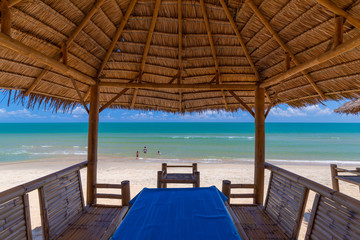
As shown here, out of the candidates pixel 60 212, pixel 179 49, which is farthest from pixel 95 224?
pixel 179 49

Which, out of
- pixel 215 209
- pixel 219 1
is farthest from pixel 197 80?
pixel 215 209

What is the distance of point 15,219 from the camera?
162 centimetres

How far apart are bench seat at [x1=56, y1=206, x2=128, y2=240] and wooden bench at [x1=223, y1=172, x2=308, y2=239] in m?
1.13

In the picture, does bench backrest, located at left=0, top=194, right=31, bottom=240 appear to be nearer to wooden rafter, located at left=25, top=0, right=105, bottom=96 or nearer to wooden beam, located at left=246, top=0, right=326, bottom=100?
wooden rafter, located at left=25, top=0, right=105, bottom=96

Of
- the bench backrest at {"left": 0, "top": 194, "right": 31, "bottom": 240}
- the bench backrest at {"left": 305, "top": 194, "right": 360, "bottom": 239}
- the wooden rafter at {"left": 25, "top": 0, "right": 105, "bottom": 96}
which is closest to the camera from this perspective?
the bench backrest at {"left": 305, "top": 194, "right": 360, "bottom": 239}

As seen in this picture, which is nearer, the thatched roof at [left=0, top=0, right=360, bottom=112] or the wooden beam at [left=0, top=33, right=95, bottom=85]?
the wooden beam at [left=0, top=33, right=95, bottom=85]

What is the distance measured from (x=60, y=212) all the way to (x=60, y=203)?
0.09 meters

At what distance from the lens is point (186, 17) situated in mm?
3162

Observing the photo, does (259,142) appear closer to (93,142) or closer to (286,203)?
(286,203)

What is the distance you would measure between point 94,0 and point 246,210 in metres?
3.29

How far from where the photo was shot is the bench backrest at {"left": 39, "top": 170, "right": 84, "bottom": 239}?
77.8 inches

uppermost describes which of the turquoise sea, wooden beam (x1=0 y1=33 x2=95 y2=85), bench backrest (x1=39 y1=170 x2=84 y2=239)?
wooden beam (x1=0 y1=33 x2=95 y2=85)

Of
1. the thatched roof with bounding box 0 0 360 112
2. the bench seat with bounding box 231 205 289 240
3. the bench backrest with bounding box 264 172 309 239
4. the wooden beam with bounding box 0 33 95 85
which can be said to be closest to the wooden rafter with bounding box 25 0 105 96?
the thatched roof with bounding box 0 0 360 112

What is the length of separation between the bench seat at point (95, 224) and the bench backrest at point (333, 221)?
1.71 m
